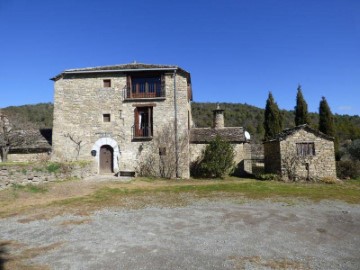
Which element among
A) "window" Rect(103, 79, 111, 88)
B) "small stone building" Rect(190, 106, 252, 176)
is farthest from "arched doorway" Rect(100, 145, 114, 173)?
"small stone building" Rect(190, 106, 252, 176)

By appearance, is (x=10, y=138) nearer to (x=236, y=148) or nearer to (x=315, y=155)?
(x=236, y=148)

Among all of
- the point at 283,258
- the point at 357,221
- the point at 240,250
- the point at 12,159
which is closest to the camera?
the point at 283,258

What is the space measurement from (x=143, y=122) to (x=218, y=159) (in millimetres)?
5899

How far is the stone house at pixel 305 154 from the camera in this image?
17.8 meters

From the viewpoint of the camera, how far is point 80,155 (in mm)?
19094

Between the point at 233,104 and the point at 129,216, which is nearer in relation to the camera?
the point at 129,216

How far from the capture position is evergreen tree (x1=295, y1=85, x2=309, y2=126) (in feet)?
94.3

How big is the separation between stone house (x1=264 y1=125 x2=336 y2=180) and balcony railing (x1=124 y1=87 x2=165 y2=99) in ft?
28.3

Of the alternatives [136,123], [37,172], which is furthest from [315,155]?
[37,172]

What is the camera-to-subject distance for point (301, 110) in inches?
1144

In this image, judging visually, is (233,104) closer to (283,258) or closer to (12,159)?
(12,159)

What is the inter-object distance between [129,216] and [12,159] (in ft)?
47.2

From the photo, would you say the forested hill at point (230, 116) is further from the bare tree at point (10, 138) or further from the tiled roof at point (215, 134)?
the bare tree at point (10, 138)

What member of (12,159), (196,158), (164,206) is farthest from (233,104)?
(164,206)
